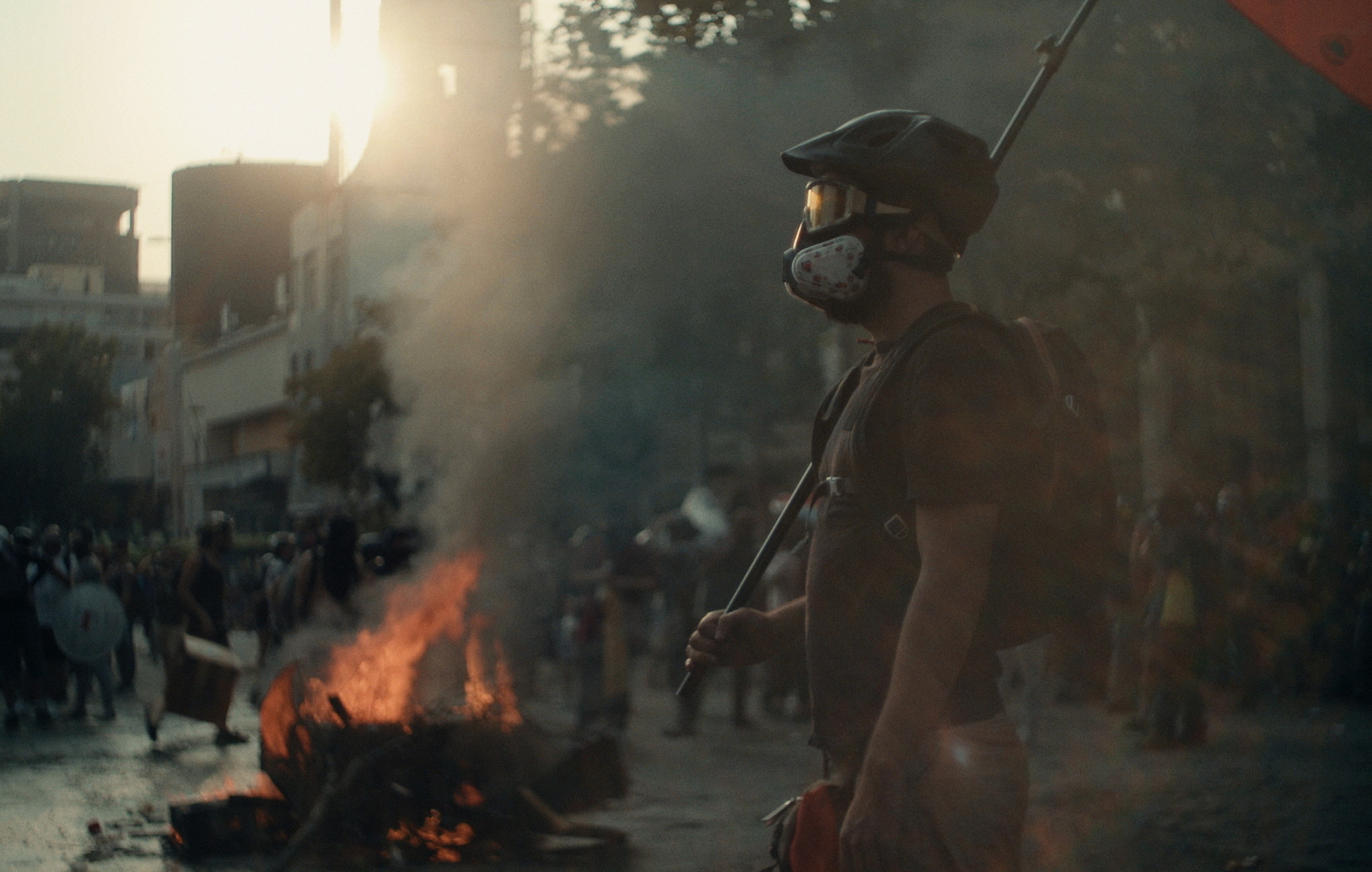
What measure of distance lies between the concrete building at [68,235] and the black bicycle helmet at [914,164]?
46.3 ft

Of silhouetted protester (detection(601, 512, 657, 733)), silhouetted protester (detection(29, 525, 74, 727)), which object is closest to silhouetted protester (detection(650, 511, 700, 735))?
silhouetted protester (detection(601, 512, 657, 733))

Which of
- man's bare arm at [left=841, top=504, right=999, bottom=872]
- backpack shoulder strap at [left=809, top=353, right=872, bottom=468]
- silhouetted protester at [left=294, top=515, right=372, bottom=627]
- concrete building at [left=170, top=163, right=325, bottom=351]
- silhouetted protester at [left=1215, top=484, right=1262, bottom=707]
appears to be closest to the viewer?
man's bare arm at [left=841, top=504, right=999, bottom=872]

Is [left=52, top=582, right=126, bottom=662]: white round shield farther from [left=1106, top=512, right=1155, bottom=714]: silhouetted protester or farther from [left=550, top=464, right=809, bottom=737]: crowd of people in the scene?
[left=1106, top=512, right=1155, bottom=714]: silhouetted protester

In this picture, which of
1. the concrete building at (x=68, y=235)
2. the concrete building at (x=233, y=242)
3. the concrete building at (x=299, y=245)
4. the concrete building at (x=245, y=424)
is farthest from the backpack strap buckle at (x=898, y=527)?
the concrete building at (x=233, y=242)

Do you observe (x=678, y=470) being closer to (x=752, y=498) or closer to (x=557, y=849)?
(x=752, y=498)

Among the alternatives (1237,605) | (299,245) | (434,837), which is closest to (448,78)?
(1237,605)

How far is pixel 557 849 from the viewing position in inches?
234

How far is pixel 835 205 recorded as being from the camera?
6.38 feet

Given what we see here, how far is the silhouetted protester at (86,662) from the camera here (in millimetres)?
11938

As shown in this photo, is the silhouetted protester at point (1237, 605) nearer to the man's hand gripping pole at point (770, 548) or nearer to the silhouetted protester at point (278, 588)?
the silhouetted protester at point (278, 588)

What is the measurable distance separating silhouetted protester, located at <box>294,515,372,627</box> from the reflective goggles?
302 inches

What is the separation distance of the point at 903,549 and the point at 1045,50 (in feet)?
3.48

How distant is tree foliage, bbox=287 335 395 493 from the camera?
2266 centimetres

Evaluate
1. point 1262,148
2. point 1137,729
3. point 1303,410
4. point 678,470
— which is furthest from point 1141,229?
point 678,470
